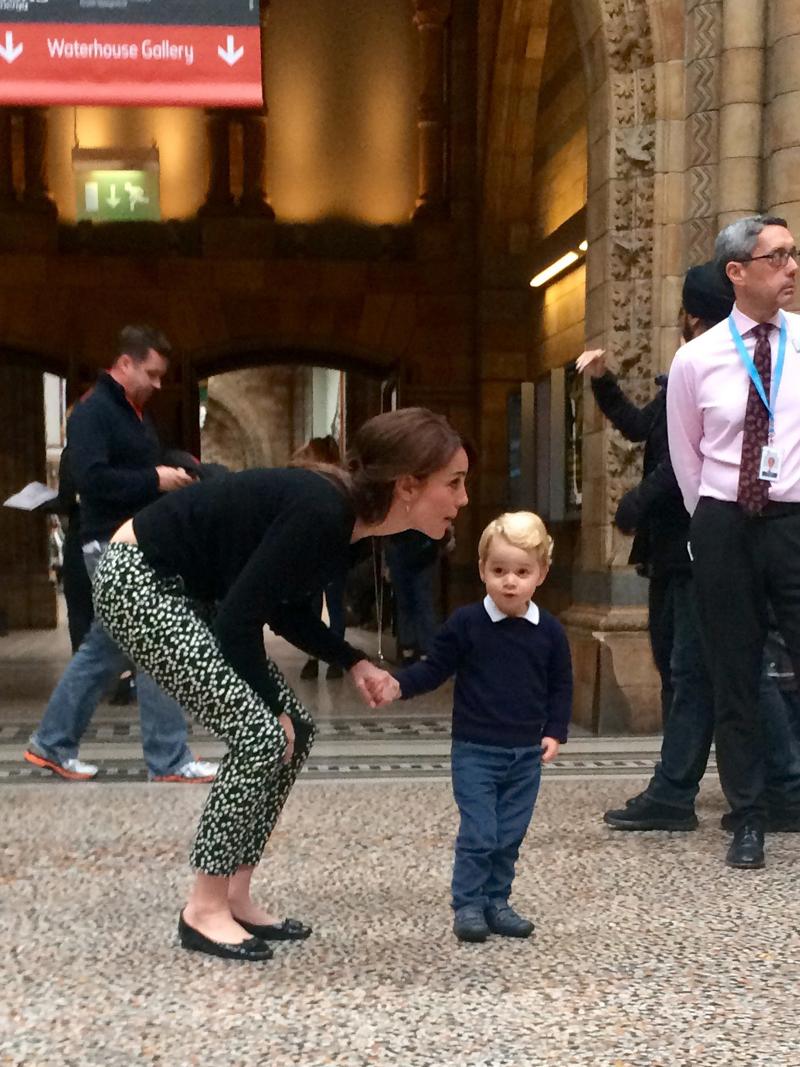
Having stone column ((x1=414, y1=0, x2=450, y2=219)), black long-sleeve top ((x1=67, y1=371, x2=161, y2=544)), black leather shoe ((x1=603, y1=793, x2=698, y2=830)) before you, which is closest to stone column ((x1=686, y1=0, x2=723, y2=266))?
black long-sleeve top ((x1=67, y1=371, x2=161, y2=544))

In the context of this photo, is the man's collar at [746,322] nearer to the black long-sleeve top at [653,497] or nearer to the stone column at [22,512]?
the black long-sleeve top at [653,497]

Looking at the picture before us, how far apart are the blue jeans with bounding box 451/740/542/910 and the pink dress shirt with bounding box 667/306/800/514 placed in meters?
Answer: 1.19

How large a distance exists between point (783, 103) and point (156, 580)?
4326 millimetres

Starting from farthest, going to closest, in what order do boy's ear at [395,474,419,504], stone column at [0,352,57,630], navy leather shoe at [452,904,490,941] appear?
stone column at [0,352,57,630] → navy leather shoe at [452,904,490,941] → boy's ear at [395,474,419,504]

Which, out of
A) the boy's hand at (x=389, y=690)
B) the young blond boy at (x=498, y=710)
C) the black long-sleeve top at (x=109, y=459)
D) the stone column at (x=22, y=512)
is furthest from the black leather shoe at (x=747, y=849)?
the stone column at (x=22, y=512)

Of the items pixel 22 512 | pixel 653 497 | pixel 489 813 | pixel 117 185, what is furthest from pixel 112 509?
pixel 22 512

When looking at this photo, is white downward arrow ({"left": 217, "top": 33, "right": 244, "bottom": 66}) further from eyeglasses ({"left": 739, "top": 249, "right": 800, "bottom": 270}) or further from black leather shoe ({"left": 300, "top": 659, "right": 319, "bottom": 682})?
black leather shoe ({"left": 300, "top": 659, "right": 319, "bottom": 682})

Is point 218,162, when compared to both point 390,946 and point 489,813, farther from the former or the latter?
point 390,946

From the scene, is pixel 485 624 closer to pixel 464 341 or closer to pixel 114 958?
pixel 114 958

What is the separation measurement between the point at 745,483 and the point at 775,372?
0.34 metres

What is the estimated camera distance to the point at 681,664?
486 centimetres

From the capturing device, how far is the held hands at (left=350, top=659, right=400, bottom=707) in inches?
126

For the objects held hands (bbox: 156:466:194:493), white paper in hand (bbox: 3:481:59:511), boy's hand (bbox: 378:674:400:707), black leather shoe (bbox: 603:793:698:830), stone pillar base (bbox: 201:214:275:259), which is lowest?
black leather shoe (bbox: 603:793:698:830)

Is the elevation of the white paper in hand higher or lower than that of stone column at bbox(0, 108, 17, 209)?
lower
